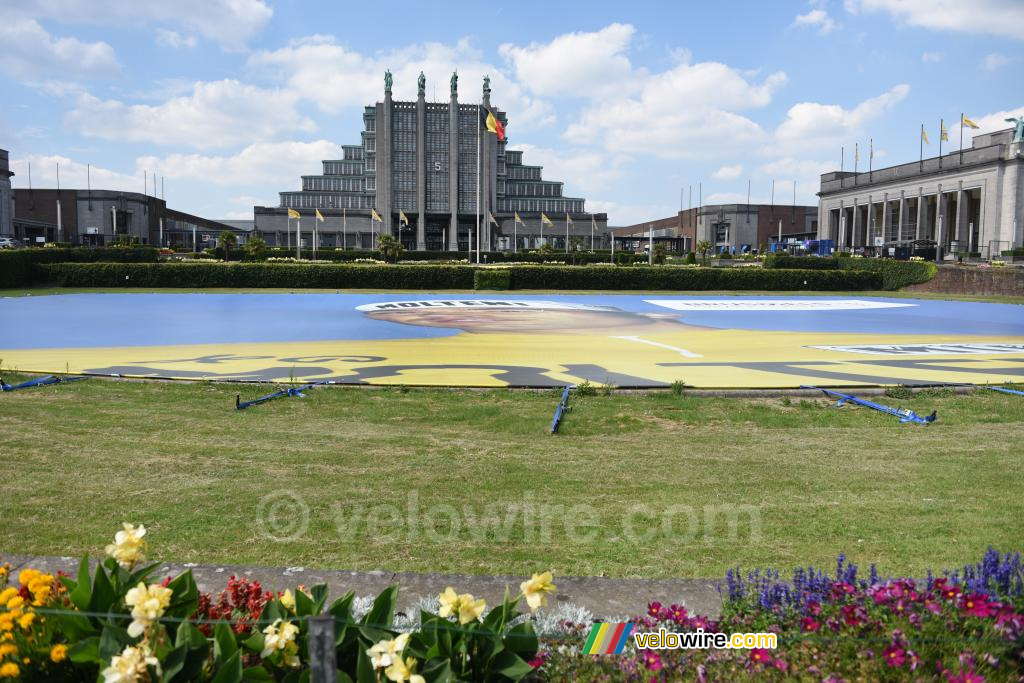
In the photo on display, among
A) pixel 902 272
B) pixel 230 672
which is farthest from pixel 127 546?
pixel 902 272

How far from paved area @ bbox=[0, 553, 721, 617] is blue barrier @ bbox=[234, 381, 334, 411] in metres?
7.01

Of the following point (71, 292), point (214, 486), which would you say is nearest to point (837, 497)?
point (214, 486)

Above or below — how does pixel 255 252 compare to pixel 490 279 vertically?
above

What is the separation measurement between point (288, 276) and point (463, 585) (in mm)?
45034

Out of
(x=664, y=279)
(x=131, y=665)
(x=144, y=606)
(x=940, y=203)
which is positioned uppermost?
(x=940, y=203)

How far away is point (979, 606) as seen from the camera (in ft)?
11.0

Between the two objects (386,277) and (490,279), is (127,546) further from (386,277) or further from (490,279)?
(386,277)

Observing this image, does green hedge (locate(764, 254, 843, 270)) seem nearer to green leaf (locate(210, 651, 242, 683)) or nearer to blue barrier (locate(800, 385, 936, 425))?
blue barrier (locate(800, 385, 936, 425))

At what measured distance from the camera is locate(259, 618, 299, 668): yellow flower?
2979 mm

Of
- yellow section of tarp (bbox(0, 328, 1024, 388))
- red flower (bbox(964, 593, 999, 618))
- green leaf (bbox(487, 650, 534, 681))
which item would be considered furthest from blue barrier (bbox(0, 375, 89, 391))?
red flower (bbox(964, 593, 999, 618))

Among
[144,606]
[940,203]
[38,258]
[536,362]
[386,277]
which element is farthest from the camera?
[940,203]

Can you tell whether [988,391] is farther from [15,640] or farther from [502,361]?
[15,640]

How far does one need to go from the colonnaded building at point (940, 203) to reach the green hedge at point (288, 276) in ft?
152

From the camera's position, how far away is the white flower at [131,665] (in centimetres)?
270
